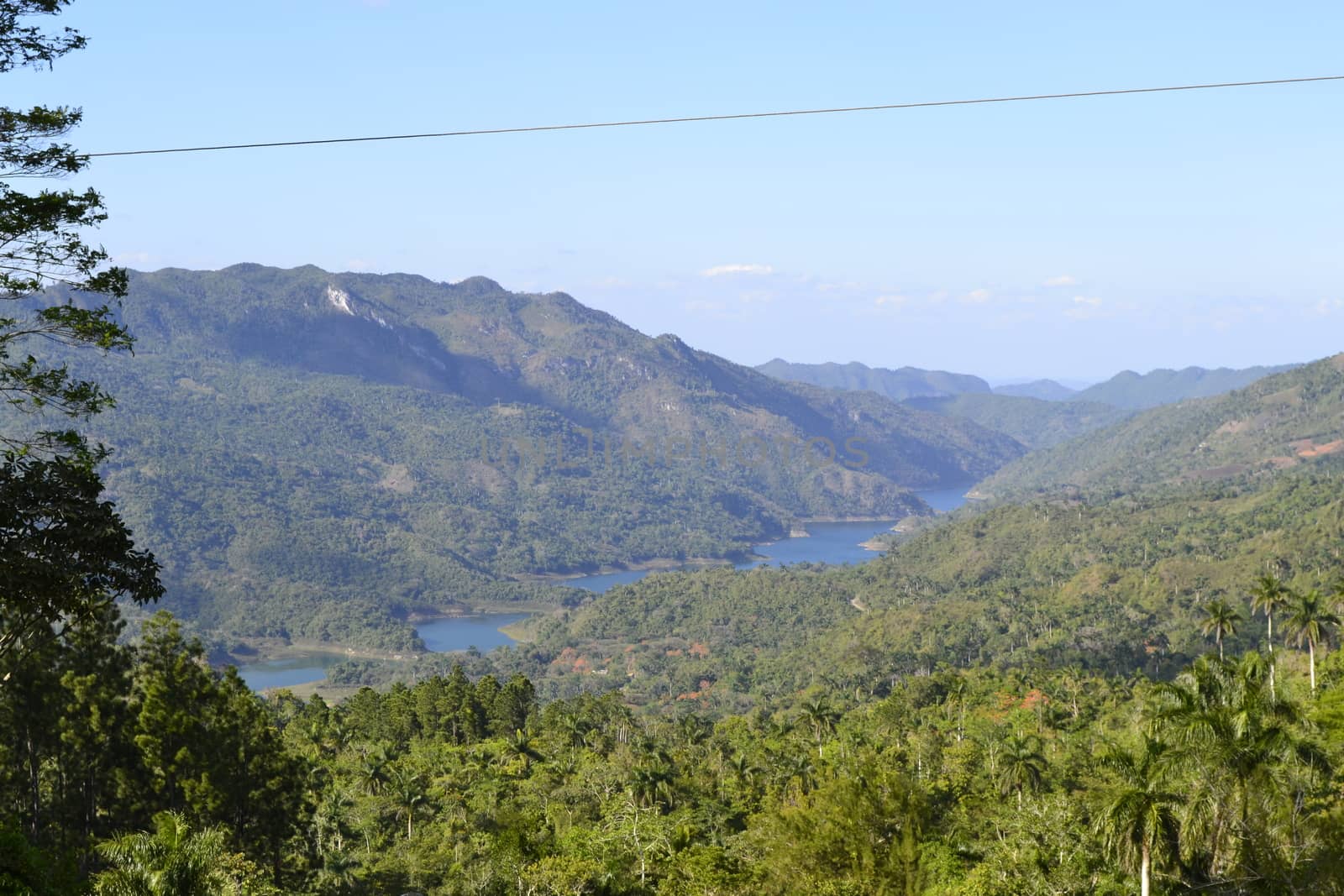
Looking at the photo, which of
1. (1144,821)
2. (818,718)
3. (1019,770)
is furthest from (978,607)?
(1144,821)

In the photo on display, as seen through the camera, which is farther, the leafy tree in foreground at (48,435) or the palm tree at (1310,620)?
the palm tree at (1310,620)

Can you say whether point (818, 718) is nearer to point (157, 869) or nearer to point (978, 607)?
point (157, 869)

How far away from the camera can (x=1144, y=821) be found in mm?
18516

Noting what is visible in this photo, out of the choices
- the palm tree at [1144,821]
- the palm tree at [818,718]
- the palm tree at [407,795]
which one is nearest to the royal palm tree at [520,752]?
the palm tree at [407,795]

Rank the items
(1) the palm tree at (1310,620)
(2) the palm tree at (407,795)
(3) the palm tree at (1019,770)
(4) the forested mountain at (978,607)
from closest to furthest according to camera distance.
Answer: (3) the palm tree at (1019,770) → (2) the palm tree at (407,795) → (1) the palm tree at (1310,620) → (4) the forested mountain at (978,607)

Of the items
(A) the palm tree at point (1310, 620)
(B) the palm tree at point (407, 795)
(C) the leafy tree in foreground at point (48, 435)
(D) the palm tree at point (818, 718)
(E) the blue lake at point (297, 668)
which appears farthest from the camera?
(E) the blue lake at point (297, 668)

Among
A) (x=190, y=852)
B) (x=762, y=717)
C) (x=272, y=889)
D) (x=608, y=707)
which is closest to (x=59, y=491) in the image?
(x=190, y=852)

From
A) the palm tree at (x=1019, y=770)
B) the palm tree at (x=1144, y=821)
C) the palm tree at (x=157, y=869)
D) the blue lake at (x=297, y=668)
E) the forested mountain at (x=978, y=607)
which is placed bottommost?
the blue lake at (x=297, y=668)

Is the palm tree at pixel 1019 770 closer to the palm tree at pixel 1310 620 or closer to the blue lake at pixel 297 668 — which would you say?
the palm tree at pixel 1310 620

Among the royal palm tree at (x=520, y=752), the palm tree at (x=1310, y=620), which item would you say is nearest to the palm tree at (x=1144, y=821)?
the palm tree at (x=1310, y=620)

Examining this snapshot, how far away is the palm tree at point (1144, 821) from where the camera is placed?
60.6ft

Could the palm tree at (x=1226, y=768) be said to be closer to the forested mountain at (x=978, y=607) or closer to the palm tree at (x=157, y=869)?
the palm tree at (x=157, y=869)

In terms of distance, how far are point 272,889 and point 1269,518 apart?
167 metres

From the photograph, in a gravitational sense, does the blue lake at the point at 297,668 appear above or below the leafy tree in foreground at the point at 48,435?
below
